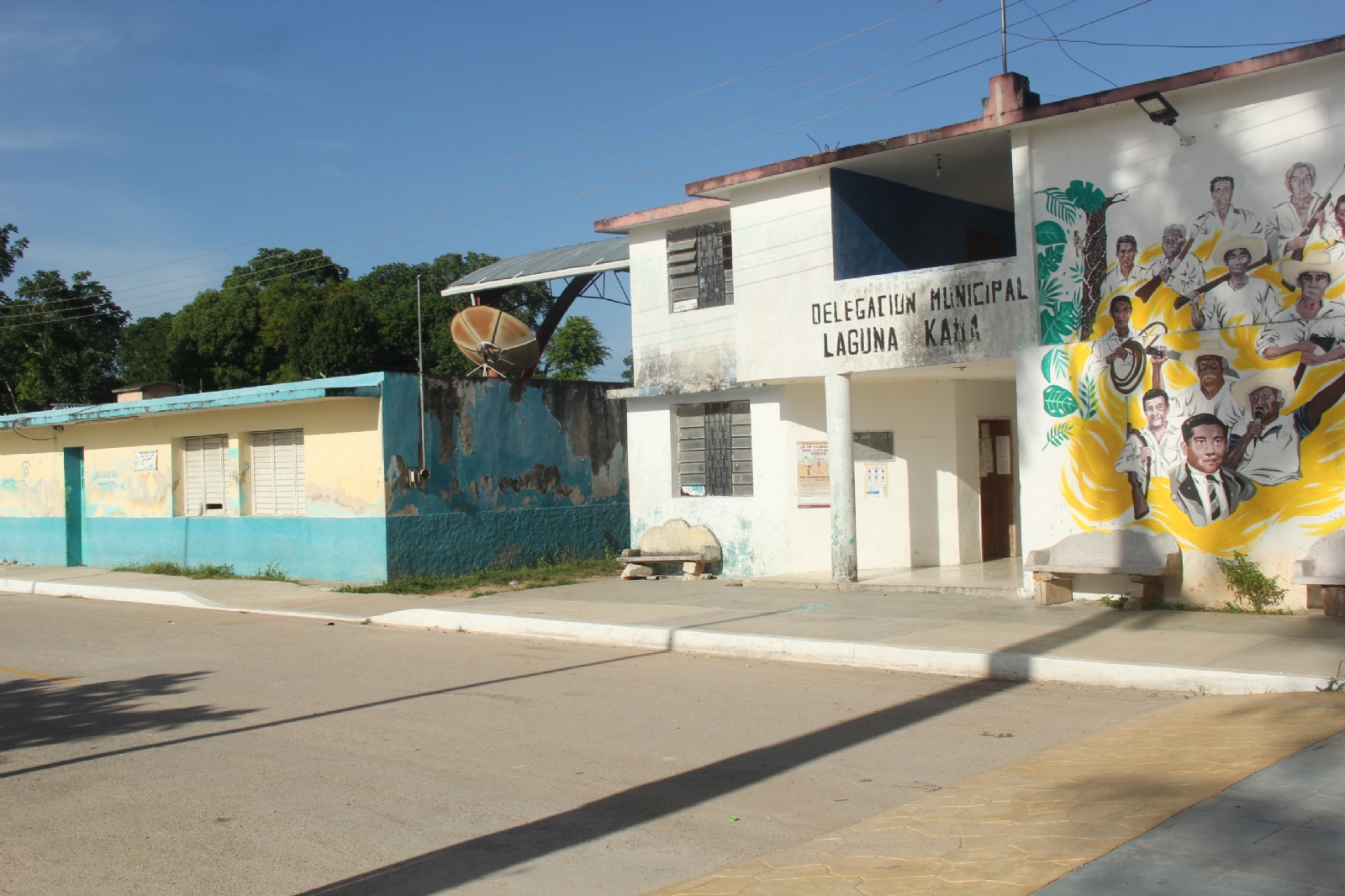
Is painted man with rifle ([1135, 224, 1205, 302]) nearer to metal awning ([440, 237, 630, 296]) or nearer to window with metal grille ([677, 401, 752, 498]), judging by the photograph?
window with metal grille ([677, 401, 752, 498])

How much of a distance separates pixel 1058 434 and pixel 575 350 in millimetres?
26980

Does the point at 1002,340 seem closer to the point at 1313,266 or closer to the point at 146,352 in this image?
the point at 1313,266

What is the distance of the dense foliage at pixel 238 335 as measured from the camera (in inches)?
1583

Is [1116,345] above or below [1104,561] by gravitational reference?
above

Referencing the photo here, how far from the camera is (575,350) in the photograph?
38375mm

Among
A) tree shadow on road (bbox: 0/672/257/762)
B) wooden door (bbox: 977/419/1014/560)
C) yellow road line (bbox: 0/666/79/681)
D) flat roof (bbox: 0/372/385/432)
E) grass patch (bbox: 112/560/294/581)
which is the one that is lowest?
tree shadow on road (bbox: 0/672/257/762)

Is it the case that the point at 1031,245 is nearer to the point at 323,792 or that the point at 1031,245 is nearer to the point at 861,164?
the point at 861,164

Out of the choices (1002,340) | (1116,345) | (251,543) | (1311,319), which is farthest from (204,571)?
(1311,319)

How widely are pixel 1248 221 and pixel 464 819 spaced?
9930 mm

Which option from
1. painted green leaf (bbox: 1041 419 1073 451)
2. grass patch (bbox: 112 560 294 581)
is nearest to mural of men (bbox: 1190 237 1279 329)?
painted green leaf (bbox: 1041 419 1073 451)

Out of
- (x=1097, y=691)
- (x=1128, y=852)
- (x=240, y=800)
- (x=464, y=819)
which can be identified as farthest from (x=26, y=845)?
(x=1097, y=691)

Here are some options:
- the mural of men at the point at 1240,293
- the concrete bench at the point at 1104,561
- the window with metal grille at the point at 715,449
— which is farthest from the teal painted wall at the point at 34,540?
the mural of men at the point at 1240,293

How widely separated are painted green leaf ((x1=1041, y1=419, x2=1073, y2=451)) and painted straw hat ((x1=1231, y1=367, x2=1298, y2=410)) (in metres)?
1.76

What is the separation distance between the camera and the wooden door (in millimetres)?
16656
